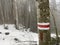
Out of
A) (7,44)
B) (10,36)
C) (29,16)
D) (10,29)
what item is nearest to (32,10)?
(29,16)

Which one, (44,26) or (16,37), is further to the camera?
(16,37)

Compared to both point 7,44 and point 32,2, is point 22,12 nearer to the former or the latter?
point 32,2

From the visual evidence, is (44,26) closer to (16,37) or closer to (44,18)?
(44,18)

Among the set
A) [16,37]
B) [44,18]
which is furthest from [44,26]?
[16,37]

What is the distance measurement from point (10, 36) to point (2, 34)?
73 centimetres

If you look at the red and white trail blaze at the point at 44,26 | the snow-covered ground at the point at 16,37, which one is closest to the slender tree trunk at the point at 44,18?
the red and white trail blaze at the point at 44,26

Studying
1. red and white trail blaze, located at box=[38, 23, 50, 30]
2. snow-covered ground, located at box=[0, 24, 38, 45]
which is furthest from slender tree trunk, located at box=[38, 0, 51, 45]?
snow-covered ground, located at box=[0, 24, 38, 45]

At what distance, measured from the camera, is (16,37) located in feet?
52.4

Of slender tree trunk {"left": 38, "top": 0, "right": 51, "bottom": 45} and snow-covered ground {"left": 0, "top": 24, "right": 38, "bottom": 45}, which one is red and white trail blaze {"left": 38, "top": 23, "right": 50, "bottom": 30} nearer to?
slender tree trunk {"left": 38, "top": 0, "right": 51, "bottom": 45}

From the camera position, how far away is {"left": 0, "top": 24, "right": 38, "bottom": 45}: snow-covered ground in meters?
14.3

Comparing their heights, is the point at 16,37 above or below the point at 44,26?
below

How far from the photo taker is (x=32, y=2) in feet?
62.2

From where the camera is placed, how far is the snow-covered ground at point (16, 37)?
14300 mm

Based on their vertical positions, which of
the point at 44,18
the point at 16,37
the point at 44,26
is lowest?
the point at 16,37
